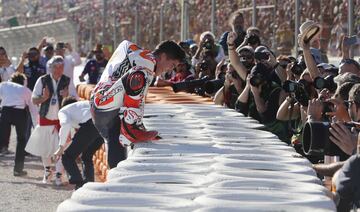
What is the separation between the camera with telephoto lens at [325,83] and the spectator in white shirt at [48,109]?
6524 mm

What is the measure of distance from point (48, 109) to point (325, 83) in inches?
267

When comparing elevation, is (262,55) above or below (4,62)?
above

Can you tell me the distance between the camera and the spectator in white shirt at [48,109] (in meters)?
13.2

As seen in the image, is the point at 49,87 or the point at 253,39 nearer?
the point at 253,39

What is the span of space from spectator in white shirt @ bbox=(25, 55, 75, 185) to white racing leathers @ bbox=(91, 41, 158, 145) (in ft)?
17.6

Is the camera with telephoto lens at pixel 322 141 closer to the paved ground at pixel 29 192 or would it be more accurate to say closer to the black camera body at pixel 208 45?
the paved ground at pixel 29 192

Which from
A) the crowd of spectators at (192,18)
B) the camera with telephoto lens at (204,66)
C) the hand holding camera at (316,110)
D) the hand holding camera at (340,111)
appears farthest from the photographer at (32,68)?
the hand holding camera at (340,111)

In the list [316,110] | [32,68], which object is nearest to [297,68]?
[316,110]

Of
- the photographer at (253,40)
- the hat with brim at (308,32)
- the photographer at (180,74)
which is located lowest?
the photographer at (180,74)

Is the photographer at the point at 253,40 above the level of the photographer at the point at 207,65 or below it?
above

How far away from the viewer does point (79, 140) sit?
1055 centimetres

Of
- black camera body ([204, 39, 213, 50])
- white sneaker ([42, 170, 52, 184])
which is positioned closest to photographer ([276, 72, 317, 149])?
black camera body ([204, 39, 213, 50])

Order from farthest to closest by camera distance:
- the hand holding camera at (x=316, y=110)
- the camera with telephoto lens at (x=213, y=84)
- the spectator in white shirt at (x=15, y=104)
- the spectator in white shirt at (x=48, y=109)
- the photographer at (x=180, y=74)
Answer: the spectator in white shirt at (x=15, y=104) < the spectator in white shirt at (x=48, y=109) < the photographer at (x=180, y=74) < the camera with telephoto lens at (x=213, y=84) < the hand holding camera at (x=316, y=110)

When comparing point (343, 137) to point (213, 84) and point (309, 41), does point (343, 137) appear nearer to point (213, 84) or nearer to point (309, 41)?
point (309, 41)
